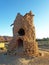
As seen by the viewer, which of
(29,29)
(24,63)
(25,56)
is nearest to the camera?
(24,63)

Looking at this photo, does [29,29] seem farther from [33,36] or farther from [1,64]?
[1,64]

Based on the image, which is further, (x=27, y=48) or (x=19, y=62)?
(x=27, y=48)

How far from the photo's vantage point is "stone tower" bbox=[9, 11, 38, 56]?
20328 millimetres

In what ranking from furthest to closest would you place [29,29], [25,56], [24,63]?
[29,29], [25,56], [24,63]

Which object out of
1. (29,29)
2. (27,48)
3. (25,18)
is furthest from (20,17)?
(27,48)

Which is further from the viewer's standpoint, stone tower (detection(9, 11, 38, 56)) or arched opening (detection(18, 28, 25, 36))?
arched opening (detection(18, 28, 25, 36))

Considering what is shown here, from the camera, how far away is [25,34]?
21266 millimetres

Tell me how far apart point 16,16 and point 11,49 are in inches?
177

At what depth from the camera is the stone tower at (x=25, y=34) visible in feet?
66.7

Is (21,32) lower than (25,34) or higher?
higher

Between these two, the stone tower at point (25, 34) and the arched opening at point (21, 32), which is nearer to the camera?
the stone tower at point (25, 34)

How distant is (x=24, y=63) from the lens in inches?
675

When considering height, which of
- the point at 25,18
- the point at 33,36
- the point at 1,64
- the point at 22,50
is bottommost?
the point at 1,64

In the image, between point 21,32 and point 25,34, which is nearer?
point 25,34
